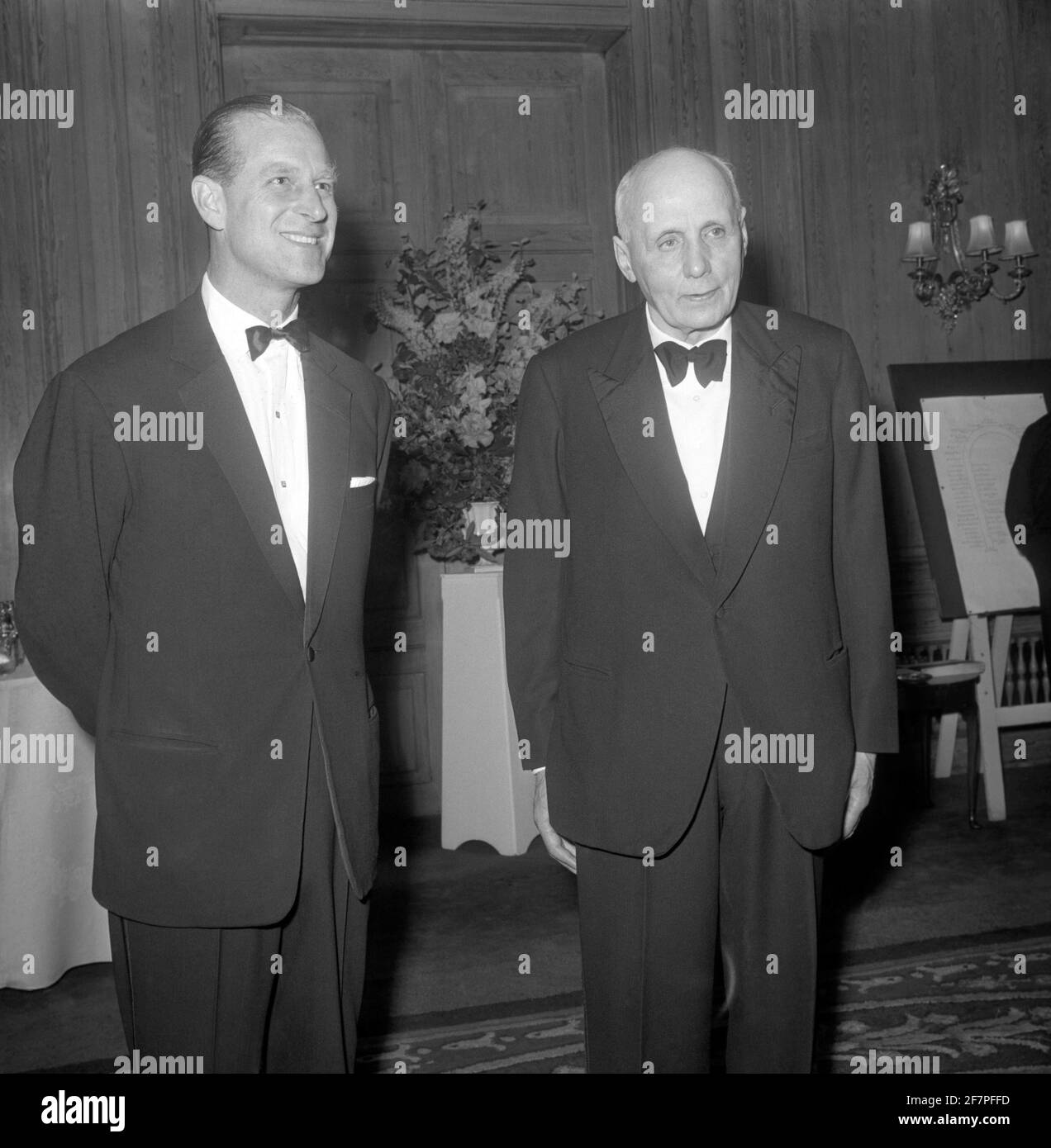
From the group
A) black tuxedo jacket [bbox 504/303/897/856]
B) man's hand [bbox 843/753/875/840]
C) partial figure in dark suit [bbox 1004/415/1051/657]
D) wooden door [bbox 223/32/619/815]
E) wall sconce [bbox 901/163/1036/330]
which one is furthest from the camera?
wall sconce [bbox 901/163/1036/330]

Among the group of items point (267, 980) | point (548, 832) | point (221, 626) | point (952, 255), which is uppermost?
point (952, 255)

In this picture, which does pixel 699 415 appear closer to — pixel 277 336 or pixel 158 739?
pixel 277 336

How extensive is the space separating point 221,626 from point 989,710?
4.04 m

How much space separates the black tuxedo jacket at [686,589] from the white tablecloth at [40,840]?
187cm

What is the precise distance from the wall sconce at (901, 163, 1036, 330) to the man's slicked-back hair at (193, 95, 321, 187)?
4379 mm

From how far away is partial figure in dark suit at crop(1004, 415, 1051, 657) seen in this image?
16.5 feet

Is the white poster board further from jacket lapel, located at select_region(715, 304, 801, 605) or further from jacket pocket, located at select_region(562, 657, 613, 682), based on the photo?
jacket pocket, located at select_region(562, 657, 613, 682)

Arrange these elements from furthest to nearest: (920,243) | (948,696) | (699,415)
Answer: (920,243) < (948,696) < (699,415)

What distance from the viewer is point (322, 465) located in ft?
6.32

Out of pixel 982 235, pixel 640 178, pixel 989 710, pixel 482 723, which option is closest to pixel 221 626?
pixel 640 178

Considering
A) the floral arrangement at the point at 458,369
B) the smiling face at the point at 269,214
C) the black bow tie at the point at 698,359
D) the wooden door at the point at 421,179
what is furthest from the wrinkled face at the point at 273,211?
the wooden door at the point at 421,179

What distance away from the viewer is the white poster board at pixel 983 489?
17.2ft

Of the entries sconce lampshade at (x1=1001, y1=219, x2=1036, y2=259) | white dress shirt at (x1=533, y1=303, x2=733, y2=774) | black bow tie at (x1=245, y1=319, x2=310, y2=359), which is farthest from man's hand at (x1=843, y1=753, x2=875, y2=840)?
sconce lampshade at (x1=1001, y1=219, x2=1036, y2=259)

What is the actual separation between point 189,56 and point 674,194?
3.60 m
